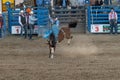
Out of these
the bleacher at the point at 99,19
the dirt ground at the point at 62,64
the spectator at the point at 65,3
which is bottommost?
the dirt ground at the point at 62,64

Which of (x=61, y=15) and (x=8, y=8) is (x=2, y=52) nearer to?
(x=8, y=8)

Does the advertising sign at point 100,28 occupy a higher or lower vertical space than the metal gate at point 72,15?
lower

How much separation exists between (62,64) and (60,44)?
692cm

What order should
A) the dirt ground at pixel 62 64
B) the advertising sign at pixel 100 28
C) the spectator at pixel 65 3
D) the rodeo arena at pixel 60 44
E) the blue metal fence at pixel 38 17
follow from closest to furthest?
the dirt ground at pixel 62 64 < the rodeo arena at pixel 60 44 < the blue metal fence at pixel 38 17 < the advertising sign at pixel 100 28 < the spectator at pixel 65 3

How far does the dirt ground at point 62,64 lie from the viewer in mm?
11219

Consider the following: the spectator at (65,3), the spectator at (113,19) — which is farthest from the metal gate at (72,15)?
the spectator at (113,19)

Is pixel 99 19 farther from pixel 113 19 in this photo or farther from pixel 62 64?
pixel 62 64

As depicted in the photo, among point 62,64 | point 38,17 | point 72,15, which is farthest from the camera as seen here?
point 72,15

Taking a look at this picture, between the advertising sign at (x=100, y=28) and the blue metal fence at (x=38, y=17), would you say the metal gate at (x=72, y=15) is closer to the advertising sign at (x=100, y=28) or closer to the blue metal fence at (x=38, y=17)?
the advertising sign at (x=100, y=28)

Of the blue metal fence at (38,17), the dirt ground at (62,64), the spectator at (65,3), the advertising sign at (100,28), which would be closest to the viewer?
the dirt ground at (62,64)

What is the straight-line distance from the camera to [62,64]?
13.4 metres

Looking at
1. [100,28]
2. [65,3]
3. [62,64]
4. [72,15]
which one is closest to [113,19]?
[100,28]

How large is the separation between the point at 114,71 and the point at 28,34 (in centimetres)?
1381

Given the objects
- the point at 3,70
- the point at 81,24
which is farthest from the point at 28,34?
the point at 3,70
